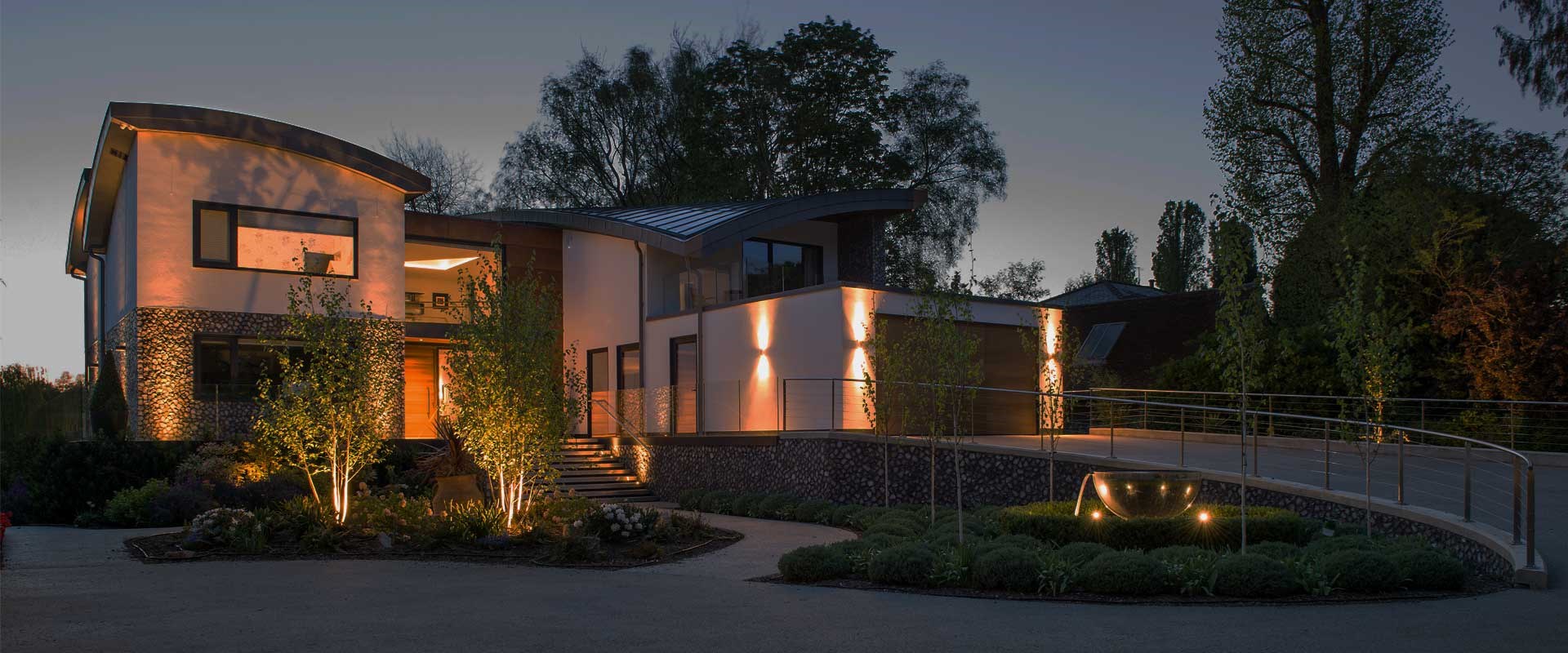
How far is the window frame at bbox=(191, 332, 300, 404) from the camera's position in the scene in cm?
1972

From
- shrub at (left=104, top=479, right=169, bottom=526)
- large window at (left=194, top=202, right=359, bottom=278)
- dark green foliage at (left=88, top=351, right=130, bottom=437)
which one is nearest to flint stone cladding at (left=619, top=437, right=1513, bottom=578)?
large window at (left=194, top=202, right=359, bottom=278)

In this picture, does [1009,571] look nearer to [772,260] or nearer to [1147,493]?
[1147,493]

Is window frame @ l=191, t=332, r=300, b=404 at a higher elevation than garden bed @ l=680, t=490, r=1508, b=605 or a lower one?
higher

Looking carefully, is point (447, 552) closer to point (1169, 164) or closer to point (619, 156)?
point (1169, 164)

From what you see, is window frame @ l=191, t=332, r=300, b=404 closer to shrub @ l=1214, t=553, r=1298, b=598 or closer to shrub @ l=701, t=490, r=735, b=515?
shrub @ l=701, t=490, r=735, b=515

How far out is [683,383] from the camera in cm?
2212

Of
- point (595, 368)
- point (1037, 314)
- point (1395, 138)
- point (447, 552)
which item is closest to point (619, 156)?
point (595, 368)

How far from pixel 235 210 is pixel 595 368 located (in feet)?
25.5

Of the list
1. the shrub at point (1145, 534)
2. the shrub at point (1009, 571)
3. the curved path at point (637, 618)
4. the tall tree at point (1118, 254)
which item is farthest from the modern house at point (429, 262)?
the tall tree at point (1118, 254)

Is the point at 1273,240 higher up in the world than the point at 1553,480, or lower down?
higher up

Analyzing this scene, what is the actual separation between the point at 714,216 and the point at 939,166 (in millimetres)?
13005

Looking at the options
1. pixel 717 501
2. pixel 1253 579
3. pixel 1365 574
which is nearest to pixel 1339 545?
pixel 1365 574

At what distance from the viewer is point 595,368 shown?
81.3 ft

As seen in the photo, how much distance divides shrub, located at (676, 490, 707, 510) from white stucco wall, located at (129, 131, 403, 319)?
676cm
